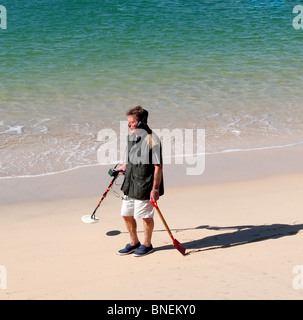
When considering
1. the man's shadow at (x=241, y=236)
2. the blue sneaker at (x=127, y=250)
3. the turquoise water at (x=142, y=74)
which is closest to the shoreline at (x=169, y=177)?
the turquoise water at (x=142, y=74)

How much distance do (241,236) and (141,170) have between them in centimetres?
130

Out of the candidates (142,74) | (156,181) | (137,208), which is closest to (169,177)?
(137,208)

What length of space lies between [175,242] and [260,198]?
196cm

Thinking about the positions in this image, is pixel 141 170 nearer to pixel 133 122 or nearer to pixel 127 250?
pixel 133 122

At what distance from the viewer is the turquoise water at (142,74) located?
9.31 meters

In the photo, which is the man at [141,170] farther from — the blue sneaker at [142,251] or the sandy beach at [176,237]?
the sandy beach at [176,237]

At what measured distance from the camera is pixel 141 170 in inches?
183

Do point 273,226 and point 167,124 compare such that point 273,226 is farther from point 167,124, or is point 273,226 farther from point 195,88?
point 195,88

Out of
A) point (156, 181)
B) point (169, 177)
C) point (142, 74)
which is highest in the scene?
point (142, 74)

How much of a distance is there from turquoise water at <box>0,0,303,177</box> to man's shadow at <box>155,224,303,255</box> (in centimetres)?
319

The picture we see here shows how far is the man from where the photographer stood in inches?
180

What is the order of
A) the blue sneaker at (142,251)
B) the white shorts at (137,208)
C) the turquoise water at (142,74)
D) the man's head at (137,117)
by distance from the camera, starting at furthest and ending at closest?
the turquoise water at (142,74), the blue sneaker at (142,251), the white shorts at (137,208), the man's head at (137,117)

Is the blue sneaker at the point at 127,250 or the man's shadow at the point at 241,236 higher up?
the man's shadow at the point at 241,236

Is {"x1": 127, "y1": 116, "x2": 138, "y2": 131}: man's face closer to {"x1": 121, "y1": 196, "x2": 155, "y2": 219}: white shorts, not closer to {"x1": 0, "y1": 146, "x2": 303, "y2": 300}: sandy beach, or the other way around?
{"x1": 121, "y1": 196, "x2": 155, "y2": 219}: white shorts
